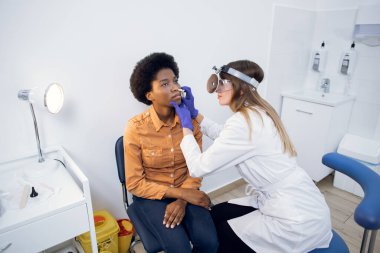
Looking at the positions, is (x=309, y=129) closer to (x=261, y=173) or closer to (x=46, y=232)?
(x=261, y=173)

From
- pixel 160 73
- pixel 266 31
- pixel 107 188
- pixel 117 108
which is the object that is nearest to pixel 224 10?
pixel 266 31

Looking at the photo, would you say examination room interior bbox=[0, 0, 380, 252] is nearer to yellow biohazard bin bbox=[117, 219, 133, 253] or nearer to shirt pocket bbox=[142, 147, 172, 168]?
yellow biohazard bin bbox=[117, 219, 133, 253]

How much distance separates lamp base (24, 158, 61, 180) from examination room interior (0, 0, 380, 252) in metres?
0.09

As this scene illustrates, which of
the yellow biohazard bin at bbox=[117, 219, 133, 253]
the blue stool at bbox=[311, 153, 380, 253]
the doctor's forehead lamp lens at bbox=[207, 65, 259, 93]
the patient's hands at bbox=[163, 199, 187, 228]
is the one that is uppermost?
the doctor's forehead lamp lens at bbox=[207, 65, 259, 93]

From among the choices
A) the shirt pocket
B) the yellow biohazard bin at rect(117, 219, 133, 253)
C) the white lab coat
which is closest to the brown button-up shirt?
the shirt pocket

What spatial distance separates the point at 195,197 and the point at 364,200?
0.72 metres

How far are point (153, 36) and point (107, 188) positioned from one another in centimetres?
100

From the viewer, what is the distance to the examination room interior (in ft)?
4.16

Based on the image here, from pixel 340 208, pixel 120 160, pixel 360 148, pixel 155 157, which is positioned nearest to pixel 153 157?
pixel 155 157

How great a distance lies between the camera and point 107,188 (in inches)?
65.9

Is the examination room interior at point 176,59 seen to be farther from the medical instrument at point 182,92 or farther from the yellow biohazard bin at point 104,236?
the medical instrument at point 182,92

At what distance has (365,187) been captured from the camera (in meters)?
0.91

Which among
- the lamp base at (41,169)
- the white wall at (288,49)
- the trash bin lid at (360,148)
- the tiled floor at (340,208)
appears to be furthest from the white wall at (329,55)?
the lamp base at (41,169)

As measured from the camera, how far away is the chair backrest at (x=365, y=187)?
749 millimetres
